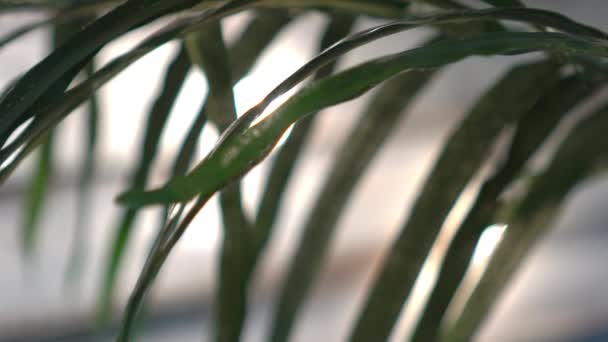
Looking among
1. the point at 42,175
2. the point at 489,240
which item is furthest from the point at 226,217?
the point at 489,240

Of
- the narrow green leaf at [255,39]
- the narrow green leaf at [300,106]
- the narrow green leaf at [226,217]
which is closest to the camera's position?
the narrow green leaf at [300,106]

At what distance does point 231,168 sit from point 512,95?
19cm

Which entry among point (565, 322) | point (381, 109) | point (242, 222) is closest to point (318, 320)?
point (565, 322)

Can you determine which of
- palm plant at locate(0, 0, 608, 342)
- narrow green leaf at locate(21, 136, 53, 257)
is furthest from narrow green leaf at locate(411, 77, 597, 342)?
narrow green leaf at locate(21, 136, 53, 257)

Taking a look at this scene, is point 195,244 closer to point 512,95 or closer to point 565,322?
point 565,322

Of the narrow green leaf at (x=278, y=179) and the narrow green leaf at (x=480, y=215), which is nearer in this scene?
the narrow green leaf at (x=480, y=215)

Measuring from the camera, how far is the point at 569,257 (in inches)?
49.3

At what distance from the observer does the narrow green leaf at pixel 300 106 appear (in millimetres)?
167

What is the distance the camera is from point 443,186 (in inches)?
12.4

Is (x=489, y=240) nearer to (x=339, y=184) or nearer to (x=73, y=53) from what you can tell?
(x=339, y=184)

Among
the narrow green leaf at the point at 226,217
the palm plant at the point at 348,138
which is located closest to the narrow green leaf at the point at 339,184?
the palm plant at the point at 348,138

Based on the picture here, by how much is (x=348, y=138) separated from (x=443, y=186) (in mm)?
126

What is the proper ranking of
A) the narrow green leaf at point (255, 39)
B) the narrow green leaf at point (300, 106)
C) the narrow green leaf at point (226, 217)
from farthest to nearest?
the narrow green leaf at point (255, 39)
the narrow green leaf at point (226, 217)
the narrow green leaf at point (300, 106)

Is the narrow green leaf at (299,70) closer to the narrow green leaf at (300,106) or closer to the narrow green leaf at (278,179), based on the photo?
the narrow green leaf at (300,106)
